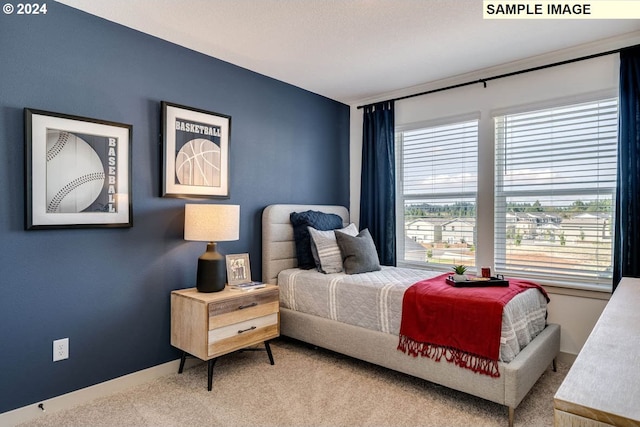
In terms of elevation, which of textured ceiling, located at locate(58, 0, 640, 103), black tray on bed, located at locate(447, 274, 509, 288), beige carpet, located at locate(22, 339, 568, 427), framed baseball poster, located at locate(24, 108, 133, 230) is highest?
textured ceiling, located at locate(58, 0, 640, 103)

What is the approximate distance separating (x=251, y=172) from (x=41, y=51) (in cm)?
168

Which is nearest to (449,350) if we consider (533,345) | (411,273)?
(533,345)

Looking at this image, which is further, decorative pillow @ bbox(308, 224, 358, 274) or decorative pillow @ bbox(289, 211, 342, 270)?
decorative pillow @ bbox(289, 211, 342, 270)

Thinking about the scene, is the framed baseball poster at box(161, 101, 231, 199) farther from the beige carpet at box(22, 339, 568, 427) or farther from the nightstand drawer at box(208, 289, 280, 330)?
the beige carpet at box(22, 339, 568, 427)

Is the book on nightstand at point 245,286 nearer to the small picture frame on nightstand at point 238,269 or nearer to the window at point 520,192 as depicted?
the small picture frame on nightstand at point 238,269

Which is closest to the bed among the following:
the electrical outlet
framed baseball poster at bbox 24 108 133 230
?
framed baseball poster at bbox 24 108 133 230

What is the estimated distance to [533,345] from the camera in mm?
2363

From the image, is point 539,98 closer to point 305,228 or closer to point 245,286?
point 305,228

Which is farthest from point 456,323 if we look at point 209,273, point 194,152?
point 194,152

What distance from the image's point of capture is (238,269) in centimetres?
307

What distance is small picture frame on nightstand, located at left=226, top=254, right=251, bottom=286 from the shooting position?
301 cm

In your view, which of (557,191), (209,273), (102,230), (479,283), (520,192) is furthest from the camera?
(520,192)

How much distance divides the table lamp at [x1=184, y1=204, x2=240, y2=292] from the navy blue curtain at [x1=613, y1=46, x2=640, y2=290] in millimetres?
2790

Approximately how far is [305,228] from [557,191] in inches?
84.4
